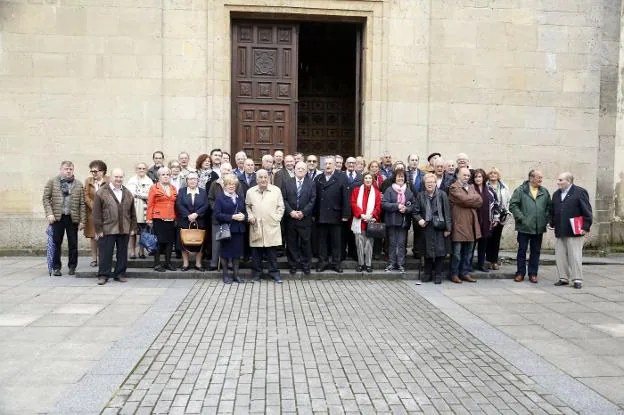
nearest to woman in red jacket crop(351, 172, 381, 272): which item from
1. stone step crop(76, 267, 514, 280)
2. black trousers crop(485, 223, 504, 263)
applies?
stone step crop(76, 267, 514, 280)

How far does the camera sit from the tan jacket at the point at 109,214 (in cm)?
887

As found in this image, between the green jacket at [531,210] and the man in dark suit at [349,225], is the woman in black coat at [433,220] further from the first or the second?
the green jacket at [531,210]

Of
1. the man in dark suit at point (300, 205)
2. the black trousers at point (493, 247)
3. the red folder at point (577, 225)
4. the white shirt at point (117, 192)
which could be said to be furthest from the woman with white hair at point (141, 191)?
the red folder at point (577, 225)

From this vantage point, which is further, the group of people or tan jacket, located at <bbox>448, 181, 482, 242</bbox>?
tan jacket, located at <bbox>448, 181, 482, 242</bbox>

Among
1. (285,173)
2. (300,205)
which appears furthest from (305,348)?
(285,173)

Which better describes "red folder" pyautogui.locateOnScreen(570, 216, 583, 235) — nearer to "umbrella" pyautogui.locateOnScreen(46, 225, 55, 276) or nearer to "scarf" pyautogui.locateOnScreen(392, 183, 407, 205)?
"scarf" pyautogui.locateOnScreen(392, 183, 407, 205)

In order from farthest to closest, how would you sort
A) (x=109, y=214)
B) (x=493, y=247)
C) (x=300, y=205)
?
(x=493, y=247) < (x=300, y=205) < (x=109, y=214)

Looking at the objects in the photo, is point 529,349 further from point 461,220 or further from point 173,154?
point 173,154

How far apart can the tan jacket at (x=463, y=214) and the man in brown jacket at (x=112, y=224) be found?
17.6 ft

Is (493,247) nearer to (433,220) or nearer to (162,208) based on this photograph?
(433,220)

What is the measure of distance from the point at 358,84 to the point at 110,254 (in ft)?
22.1

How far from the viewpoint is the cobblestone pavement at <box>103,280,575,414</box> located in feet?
14.1

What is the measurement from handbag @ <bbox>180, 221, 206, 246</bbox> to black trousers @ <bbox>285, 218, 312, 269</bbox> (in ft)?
4.77

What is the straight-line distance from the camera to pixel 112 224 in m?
8.87
